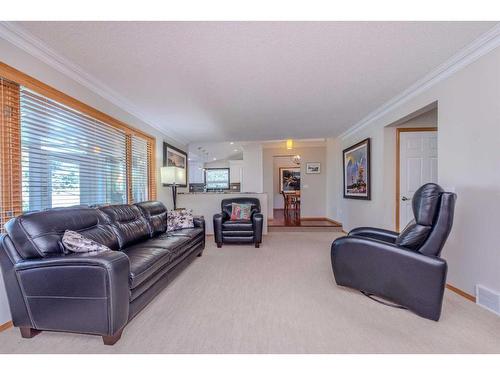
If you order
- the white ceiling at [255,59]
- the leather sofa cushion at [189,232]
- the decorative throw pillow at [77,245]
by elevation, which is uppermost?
the white ceiling at [255,59]

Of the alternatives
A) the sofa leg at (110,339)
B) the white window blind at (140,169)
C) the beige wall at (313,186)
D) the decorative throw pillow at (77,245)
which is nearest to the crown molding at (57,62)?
the white window blind at (140,169)

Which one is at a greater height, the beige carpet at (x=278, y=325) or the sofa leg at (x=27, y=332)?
the sofa leg at (x=27, y=332)

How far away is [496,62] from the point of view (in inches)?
76.2

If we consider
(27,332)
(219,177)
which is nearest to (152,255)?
(27,332)

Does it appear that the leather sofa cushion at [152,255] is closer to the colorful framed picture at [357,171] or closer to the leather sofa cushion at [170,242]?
the leather sofa cushion at [170,242]

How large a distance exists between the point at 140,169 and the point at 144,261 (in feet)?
7.95

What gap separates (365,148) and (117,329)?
461 cm

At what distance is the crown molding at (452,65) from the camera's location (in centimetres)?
192

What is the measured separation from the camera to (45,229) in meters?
1.73

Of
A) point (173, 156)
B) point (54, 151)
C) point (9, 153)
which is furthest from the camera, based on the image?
point (173, 156)

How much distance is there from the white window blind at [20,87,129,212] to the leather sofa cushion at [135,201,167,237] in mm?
451

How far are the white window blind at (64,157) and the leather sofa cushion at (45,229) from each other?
35cm

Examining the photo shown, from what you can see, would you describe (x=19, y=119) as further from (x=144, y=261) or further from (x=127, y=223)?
(x=144, y=261)

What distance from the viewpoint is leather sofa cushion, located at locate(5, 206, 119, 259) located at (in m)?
1.61
